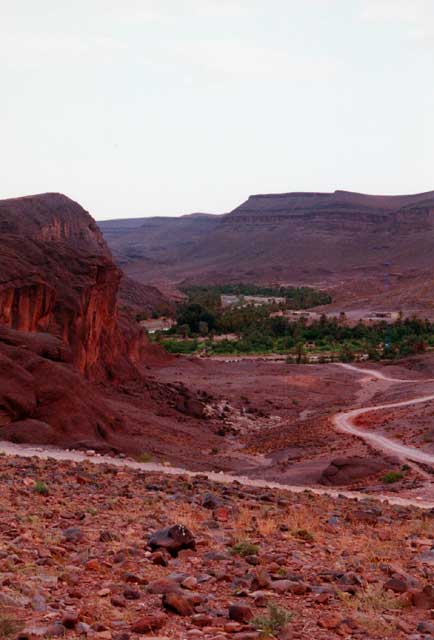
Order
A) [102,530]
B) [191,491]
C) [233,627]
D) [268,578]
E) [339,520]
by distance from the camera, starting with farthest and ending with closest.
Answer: [191,491] < [339,520] < [102,530] < [268,578] < [233,627]

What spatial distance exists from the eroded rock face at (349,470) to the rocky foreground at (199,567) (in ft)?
23.9

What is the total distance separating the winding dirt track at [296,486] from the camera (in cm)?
1669

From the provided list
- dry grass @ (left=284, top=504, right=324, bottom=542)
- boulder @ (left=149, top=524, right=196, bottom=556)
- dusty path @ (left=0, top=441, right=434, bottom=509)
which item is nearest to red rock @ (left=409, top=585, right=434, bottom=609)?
boulder @ (left=149, top=524, right=196, bottom=556)

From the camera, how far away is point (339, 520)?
11648mm

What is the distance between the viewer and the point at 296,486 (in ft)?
61.9

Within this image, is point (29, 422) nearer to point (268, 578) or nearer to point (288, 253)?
point (268, 578)

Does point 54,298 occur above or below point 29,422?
above

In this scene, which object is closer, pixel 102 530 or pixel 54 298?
pixel 102 530

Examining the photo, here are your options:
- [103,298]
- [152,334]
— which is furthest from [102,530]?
[152,334]

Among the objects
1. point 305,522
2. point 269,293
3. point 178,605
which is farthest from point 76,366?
point 269,293

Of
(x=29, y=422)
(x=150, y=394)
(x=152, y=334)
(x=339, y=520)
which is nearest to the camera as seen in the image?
(x=339, y=520)

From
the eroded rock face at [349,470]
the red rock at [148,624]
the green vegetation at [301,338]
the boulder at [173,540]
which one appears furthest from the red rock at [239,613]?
the green vegetation at [301,338]

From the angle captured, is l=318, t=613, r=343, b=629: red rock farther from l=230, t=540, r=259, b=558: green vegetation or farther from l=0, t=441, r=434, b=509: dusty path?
l=0, t=441, r=434, b=509: dusty path

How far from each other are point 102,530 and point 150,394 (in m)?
25.4
